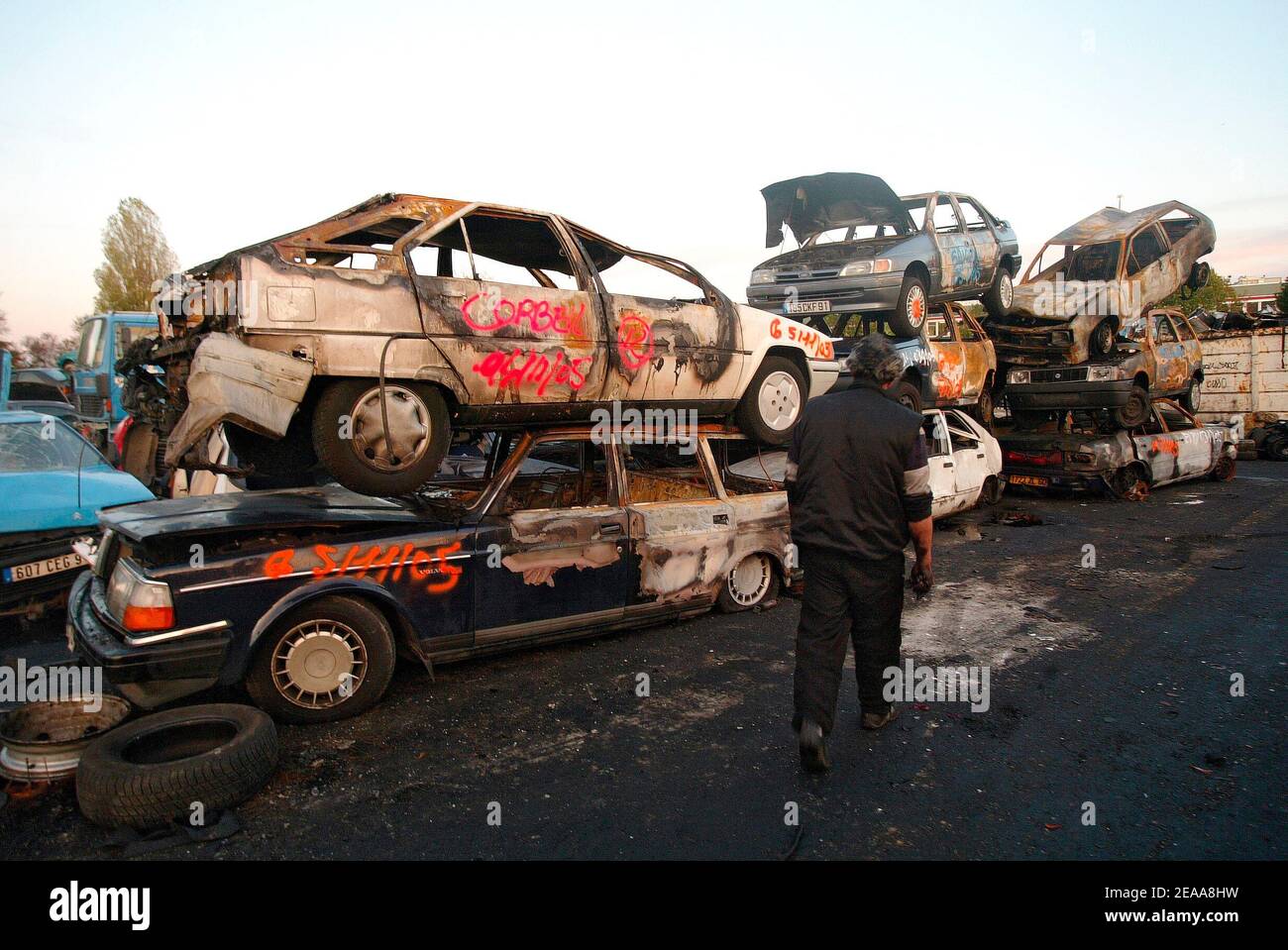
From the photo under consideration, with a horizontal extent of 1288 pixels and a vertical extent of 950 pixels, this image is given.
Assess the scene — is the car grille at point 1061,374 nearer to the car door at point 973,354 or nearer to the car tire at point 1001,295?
the car door at point 973,354

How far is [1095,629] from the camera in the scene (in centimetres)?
518

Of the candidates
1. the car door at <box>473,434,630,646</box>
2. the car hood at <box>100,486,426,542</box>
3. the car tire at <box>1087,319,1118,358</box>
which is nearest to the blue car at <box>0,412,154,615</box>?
the car hood at <box>100,486,426,542</box>

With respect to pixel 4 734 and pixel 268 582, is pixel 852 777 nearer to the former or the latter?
pixel 268 582

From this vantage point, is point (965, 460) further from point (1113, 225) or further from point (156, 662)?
point (156, 662)

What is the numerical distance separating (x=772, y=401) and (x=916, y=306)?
12.2 ft

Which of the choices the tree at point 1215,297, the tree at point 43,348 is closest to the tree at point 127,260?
the tree at point 43,348

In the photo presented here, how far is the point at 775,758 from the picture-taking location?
3.45 metres

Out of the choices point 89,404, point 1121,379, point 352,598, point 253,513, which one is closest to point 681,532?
point 352,598

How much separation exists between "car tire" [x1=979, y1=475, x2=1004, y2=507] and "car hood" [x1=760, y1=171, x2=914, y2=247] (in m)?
3.23

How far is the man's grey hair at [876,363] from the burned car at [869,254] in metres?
5.24

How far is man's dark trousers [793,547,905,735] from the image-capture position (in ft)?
11.0

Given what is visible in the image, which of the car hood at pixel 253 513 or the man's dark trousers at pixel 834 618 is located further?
the car hood at pixel 253 513

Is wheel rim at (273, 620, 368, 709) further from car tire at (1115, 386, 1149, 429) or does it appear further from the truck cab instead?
car tire at (1115, 386, 1149, 429)

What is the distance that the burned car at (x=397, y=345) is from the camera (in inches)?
154
